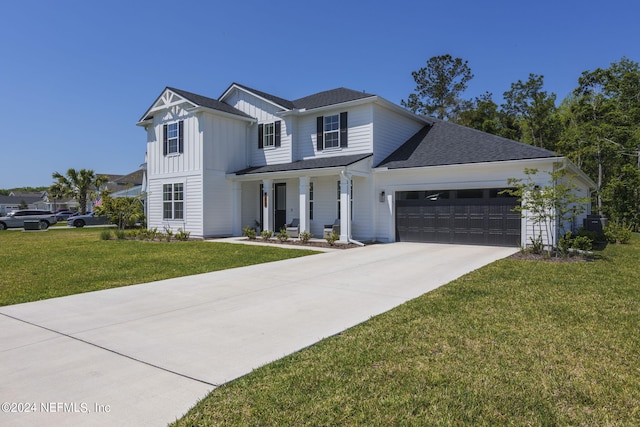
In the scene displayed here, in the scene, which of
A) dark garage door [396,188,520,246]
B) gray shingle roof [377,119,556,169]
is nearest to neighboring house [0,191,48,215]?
gray shingle roof [377,119,556,169]

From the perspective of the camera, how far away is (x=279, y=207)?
19016 millimetres

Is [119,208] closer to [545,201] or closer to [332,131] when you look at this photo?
[332,131]

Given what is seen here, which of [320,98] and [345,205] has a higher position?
[320,98]

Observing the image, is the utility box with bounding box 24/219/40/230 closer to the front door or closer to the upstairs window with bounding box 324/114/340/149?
the front door

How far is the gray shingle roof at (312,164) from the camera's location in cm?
1504

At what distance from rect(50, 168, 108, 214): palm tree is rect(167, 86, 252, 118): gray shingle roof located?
3287cm

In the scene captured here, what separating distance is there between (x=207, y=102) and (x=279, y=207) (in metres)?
→ 6.06

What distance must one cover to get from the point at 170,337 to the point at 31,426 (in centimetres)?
182

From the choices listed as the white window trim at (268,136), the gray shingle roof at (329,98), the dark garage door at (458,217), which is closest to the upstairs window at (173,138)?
the white window trim at (268,136)

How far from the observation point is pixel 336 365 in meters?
3.55

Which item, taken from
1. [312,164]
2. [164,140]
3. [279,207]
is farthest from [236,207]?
[164,140]

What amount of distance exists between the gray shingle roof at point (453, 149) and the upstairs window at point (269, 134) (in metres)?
5.43

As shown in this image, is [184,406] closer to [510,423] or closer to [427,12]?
[510,423]

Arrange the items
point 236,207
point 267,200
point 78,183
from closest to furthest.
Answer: point 267,200 → point 236,207 → point 78,183
